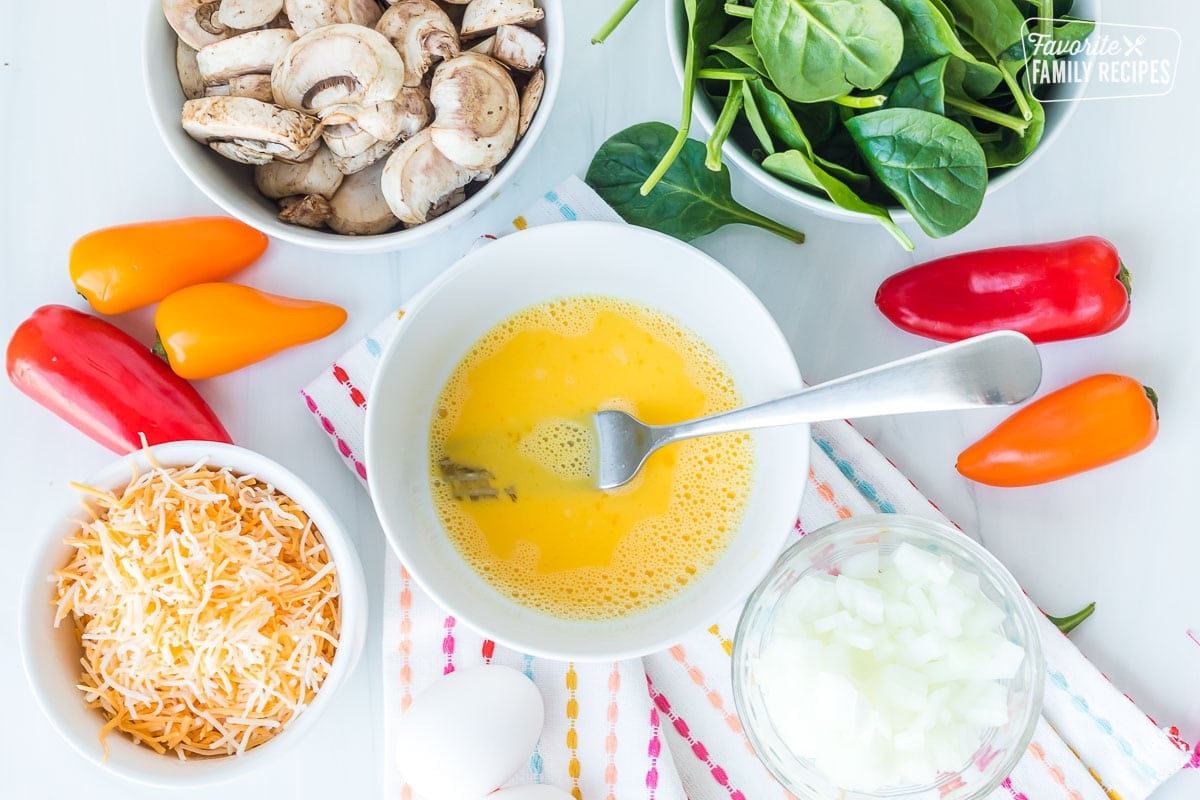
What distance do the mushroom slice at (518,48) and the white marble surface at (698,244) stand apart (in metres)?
0.19

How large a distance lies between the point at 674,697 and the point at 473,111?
2.54 feet

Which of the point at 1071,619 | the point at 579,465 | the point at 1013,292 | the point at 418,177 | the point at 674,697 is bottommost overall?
the point at 674,697

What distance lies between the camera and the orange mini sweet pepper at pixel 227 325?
1.34 metres

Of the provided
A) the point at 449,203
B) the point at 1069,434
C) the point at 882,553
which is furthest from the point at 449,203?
the point at 1069,434

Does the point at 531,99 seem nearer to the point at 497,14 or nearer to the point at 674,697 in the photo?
the point at 497,14

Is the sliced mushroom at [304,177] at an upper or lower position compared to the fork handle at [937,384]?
upper

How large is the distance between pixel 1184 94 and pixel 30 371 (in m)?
1.56

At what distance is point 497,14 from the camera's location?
3.96ft

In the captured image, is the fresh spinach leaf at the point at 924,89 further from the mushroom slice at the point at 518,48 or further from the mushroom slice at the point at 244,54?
the mushroom slice at the point at 244,54

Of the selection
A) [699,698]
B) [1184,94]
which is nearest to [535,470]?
[699,698]

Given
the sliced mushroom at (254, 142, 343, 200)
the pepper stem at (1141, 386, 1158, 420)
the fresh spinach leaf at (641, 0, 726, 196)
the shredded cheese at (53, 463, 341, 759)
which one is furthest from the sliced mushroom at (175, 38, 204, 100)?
the pepper stem at (1141, 386, 1158, 420)

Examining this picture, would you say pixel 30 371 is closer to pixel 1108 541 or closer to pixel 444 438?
pixel 444 438

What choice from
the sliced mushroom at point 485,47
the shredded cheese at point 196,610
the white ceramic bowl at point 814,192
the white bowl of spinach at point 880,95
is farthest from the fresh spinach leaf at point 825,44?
the shredded cheese at point 196,610

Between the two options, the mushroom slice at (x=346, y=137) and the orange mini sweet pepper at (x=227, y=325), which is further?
the orange mini sweet pepper at (x=227, y=325)
